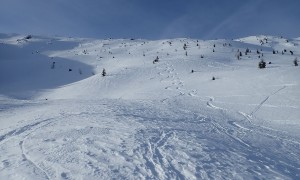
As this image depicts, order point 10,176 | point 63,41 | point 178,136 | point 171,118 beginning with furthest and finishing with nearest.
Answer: point 63,41, point 171,118, point 178,136, point 10,176

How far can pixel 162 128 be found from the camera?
7.25 metres

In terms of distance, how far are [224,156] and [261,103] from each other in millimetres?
5514

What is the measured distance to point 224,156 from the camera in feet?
18.4

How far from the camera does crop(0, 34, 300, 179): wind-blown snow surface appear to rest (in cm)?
492

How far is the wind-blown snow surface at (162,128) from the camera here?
16.1 feet

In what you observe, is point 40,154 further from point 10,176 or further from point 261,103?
point 261,103

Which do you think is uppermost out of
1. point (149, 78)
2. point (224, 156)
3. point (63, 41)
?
point (63, 41)

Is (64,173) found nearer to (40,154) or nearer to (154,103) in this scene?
(40,154)

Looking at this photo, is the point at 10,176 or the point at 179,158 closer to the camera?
the point at 10,176

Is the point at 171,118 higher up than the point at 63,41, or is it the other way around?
the point at 63,41

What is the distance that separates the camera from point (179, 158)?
530 centimetres

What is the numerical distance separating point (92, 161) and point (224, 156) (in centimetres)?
216

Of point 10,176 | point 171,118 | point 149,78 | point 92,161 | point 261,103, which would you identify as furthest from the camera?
point 149,78

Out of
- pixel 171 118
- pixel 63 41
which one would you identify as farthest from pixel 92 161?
pixel 63 41
